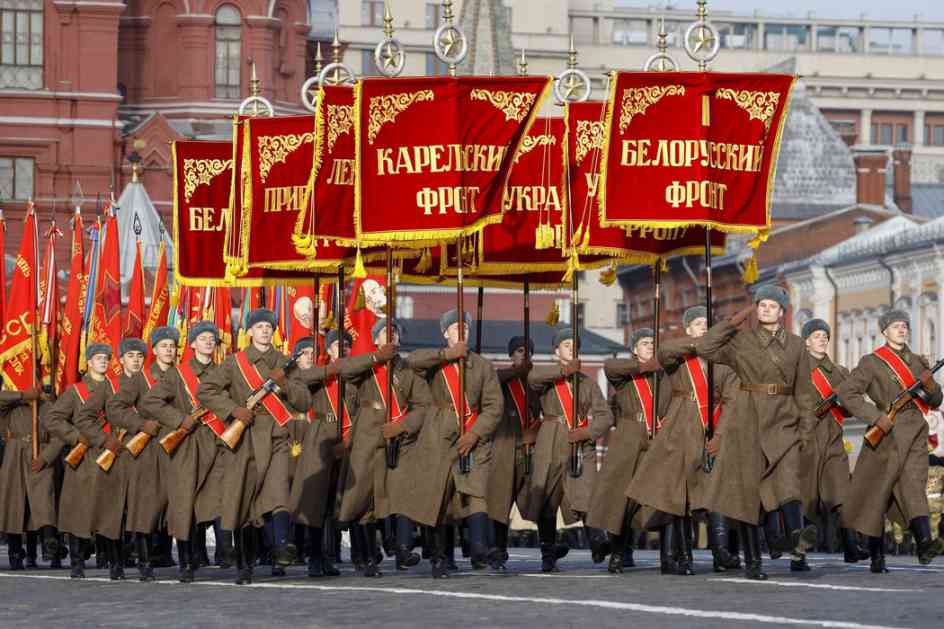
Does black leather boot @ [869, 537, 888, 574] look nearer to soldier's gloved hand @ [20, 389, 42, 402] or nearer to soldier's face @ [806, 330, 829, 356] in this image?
soldier's face @ [806, 330, 829, 356]

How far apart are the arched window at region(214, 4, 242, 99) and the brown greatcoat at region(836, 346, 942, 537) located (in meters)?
54.1

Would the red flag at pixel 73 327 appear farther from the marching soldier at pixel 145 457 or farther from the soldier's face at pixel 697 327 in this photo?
the soldier's face at pixel 697 327

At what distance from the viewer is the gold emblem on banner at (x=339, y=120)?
22.7 m

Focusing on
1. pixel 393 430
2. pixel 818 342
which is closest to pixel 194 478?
pixel 393 430

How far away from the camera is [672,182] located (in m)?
21.3

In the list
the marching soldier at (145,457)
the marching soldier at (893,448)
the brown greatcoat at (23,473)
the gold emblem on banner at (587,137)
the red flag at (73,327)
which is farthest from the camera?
the red flag at (73,327)

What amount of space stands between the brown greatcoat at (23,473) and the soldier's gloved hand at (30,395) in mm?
76

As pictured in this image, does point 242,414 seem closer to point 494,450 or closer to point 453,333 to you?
point 453,333

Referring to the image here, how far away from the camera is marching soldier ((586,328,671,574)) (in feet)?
69.2

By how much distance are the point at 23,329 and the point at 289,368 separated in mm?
7676

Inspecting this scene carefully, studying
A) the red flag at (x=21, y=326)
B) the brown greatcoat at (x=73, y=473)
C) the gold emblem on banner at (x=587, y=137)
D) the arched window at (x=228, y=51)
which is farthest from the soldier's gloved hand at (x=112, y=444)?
the arched window at (x=228, y=51)

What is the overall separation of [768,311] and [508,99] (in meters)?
3.16

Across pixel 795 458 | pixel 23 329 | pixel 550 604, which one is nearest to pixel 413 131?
pixel 795 458

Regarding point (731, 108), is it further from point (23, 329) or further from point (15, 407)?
point (23, 329)
